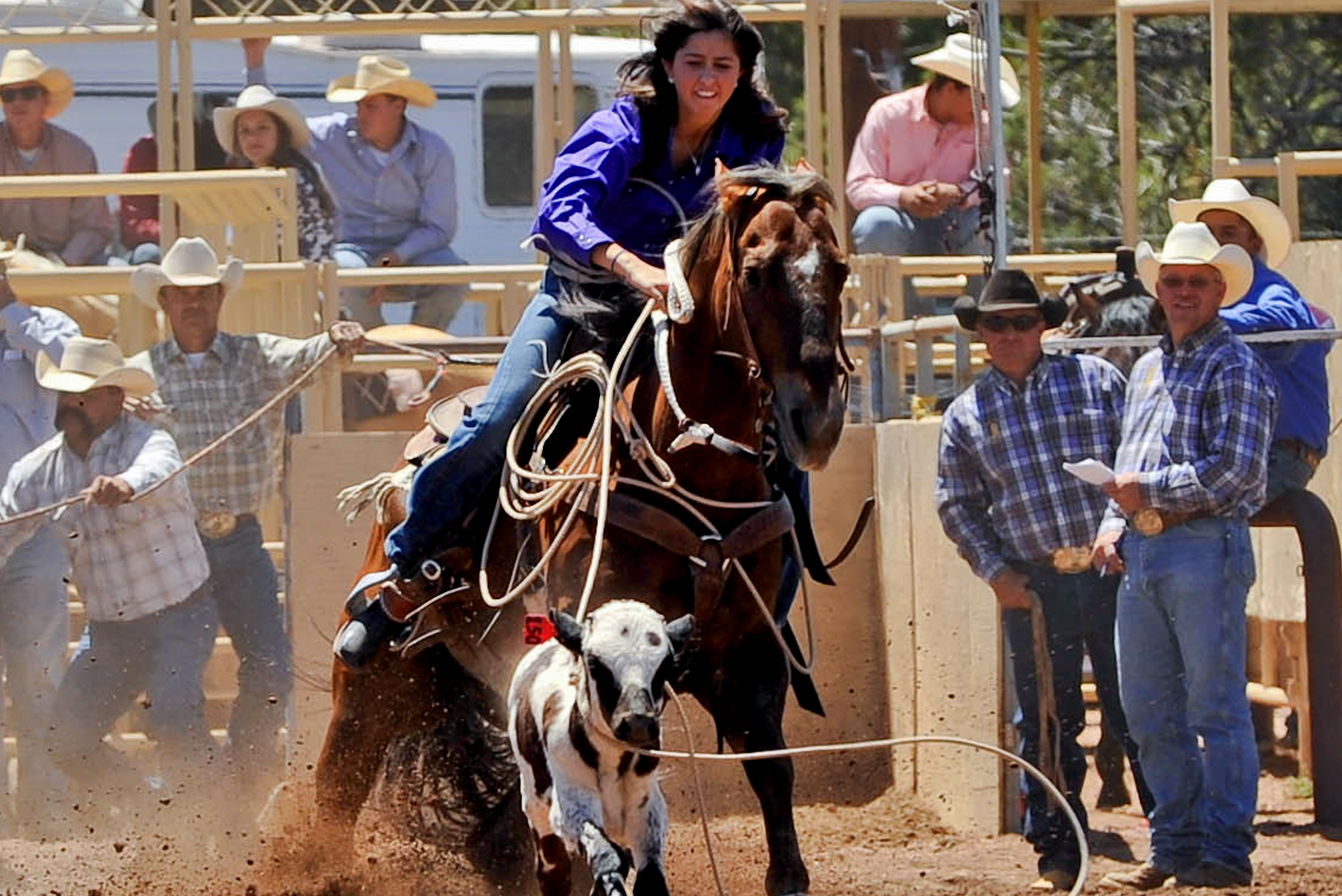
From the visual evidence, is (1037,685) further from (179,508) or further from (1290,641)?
(179,508)

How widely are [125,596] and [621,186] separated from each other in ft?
12.3

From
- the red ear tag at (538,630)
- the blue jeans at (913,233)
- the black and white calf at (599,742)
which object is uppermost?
the blue jeans at (913,233)

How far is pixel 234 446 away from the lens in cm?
905

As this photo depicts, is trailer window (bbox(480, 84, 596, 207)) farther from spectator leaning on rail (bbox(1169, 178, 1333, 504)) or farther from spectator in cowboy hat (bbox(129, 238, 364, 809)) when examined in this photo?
spectator leaning on rail (bbox(1169, 178, 1333, 504))

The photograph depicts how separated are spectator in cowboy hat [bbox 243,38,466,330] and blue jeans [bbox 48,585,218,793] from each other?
6.77ft

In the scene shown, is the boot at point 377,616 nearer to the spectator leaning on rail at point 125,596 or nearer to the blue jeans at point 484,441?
the blue jeans at point 484,441

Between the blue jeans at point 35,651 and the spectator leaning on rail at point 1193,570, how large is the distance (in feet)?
13.5

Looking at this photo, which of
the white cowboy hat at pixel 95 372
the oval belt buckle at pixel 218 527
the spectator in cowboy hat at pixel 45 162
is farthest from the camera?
the spectator in cowboy hat at pixel 45 162

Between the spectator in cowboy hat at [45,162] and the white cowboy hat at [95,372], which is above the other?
the spectator in cowboy hat at [45,162]

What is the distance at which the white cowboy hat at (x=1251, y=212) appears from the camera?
8109 millimetres

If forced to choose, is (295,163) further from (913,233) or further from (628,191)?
(628,191)

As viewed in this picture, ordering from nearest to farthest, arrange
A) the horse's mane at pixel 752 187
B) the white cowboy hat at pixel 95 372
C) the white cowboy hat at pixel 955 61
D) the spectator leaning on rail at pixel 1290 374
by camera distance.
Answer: the horse's mane at pixel 752 187
the spectator leaning on rail at pixel 1290 374
the white cowboy hat at pixel 95 372
the white cowboy hat at pixel 955 61

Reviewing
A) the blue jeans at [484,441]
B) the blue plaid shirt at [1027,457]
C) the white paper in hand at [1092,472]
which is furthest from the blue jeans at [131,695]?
the white paper in hand at [1092,472]

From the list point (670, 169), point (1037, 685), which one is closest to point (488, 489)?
point (670, 169)
